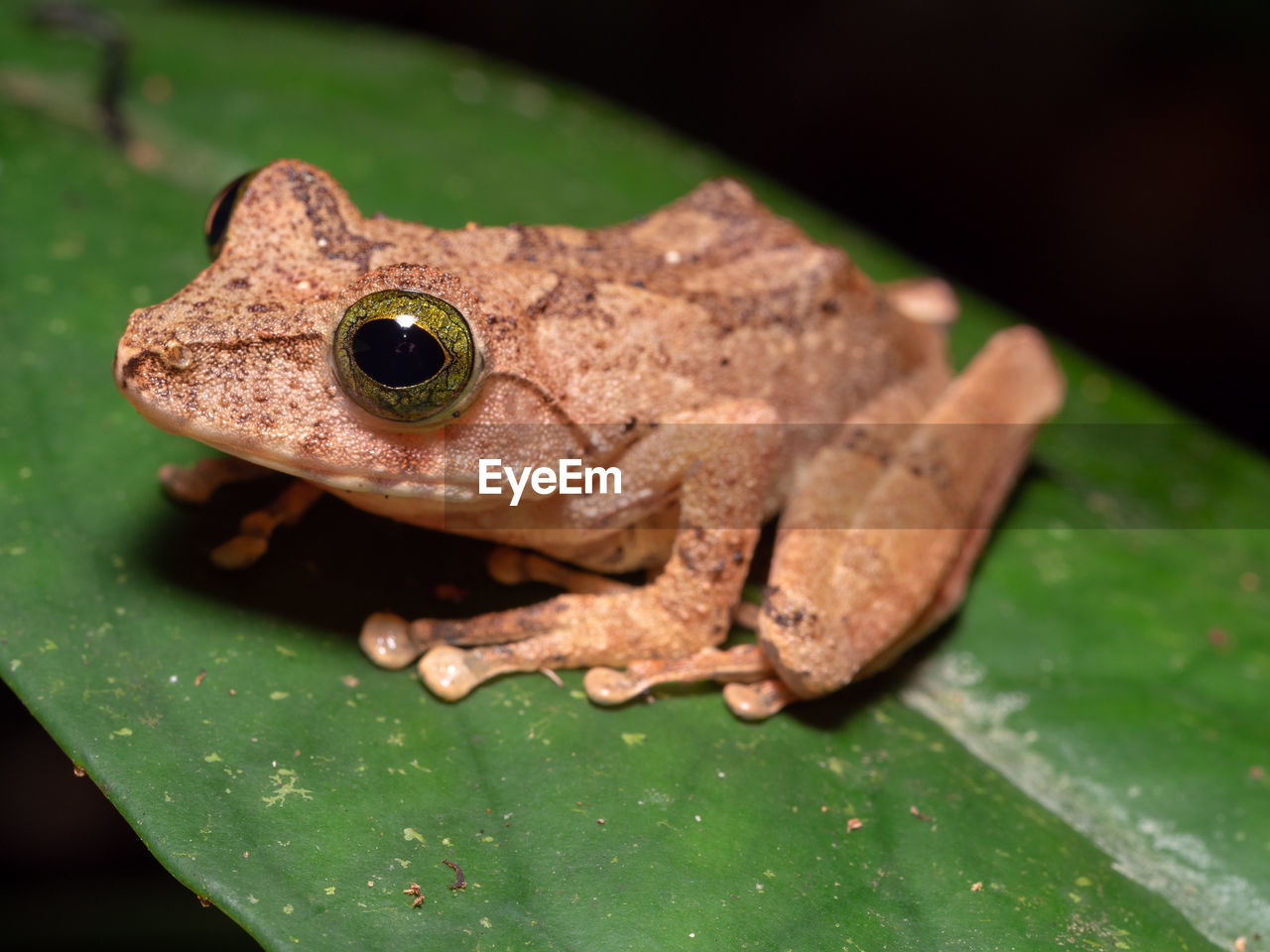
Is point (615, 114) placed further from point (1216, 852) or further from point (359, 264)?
point (1216, 852)

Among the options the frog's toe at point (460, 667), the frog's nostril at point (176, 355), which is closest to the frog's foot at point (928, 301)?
the frog's toe at point (460, 667)

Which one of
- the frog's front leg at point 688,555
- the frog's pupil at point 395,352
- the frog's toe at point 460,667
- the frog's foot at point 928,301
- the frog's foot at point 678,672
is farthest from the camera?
the frog's foot at point 928,301

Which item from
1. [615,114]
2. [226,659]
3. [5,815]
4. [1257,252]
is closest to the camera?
[226,659]

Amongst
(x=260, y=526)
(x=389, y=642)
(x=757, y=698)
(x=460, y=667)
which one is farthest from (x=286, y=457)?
(x=757, y=698)

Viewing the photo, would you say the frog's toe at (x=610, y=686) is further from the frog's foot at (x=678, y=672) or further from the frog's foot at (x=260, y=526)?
the frog's foot at (x=260, y=526)

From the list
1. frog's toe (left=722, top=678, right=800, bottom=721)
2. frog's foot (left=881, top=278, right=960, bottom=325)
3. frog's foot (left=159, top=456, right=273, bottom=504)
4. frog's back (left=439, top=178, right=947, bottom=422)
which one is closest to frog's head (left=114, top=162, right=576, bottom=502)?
frog's back (left=439, top=178, right=947, bottom=422)

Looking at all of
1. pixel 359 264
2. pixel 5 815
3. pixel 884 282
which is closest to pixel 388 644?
pixel 359 264
